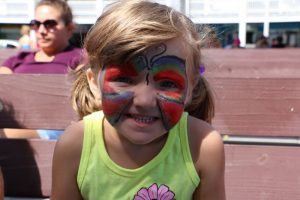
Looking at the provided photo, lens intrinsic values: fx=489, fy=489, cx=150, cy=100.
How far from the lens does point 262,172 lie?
82.4 inches

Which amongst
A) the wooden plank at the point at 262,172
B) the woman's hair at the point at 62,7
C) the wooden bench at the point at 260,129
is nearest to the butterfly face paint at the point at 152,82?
the wooden bench at the point at 260,129

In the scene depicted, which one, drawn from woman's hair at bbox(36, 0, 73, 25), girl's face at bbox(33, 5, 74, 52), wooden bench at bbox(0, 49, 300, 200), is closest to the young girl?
wooden bench at bbox(0, 49, 300, 200)

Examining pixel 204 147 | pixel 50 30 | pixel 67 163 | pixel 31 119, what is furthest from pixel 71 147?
pixel 50 30

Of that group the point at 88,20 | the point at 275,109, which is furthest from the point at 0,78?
the point at 88,20

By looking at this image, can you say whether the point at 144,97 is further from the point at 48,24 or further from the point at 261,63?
the point at 48,24

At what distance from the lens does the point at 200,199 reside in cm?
155

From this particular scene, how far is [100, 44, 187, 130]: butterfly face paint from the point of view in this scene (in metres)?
1.30

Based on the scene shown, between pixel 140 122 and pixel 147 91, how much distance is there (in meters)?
0.09

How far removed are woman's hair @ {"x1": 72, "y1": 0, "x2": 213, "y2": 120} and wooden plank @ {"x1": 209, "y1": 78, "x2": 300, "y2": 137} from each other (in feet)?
2.19

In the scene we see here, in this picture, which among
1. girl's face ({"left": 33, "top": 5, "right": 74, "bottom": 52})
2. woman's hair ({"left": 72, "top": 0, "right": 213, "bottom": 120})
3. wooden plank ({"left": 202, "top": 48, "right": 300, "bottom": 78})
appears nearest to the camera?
woman's hair ({"left": 72, "top": 0, "right": 213, "bottom": 120})

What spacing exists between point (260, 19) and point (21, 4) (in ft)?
7.53

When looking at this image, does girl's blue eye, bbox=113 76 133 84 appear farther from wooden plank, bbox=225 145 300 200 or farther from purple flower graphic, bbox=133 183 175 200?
wooden plank, bbox=225 145 300 200

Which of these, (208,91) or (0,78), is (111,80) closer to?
(208,91)

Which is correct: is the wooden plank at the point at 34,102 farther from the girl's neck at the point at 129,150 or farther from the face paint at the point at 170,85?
the face paint at the point at 170,85
